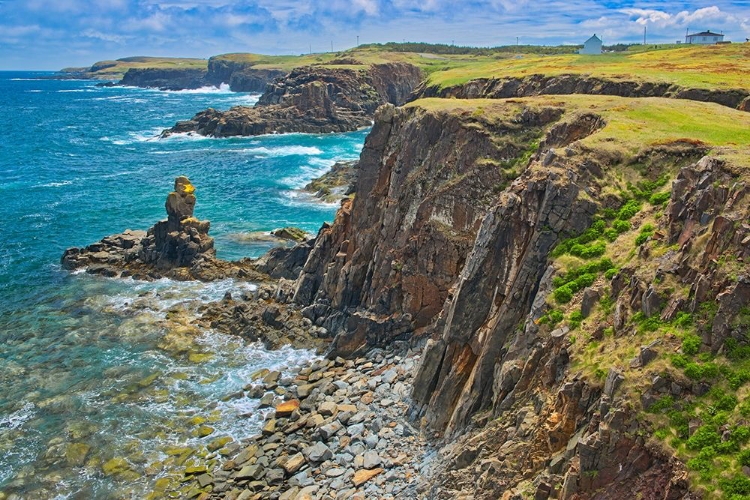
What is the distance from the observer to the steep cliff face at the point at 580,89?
4056 cm

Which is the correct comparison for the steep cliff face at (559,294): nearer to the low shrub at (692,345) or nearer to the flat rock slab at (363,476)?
the low shrub at (692,345)

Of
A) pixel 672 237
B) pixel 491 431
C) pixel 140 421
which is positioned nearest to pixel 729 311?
pixel 672 237

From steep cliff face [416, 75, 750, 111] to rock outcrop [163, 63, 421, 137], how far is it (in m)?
78.8

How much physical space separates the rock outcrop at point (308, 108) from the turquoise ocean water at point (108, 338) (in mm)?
39147

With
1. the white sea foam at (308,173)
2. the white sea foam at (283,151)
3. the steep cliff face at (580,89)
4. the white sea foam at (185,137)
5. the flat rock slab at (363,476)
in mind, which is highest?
the steep cliff face at (580,89)

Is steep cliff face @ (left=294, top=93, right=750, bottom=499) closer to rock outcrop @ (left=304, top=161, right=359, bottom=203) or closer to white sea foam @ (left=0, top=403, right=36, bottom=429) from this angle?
white sea foam @ (left=0, top=403, right=36, bottom=429)

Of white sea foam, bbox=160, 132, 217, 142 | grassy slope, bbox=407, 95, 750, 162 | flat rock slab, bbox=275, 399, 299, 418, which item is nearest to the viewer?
grassy slope, bbox=407, 95, 750, 162

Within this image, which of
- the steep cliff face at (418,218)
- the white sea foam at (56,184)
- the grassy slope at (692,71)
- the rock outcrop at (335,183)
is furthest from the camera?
the white sea foam at (56,184)

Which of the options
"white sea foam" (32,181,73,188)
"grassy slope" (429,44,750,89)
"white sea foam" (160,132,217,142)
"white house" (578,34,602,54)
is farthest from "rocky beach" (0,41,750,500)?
"white sea foam" (160,132,217,142)

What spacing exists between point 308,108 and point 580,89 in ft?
354

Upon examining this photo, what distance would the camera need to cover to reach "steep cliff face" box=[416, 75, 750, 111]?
133ft

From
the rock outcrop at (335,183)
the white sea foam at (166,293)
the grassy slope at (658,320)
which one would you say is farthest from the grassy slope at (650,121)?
the rock outcrop at (335,183)

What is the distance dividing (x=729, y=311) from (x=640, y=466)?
5.15 m

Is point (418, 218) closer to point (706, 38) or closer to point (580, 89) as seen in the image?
point (580, 89)
